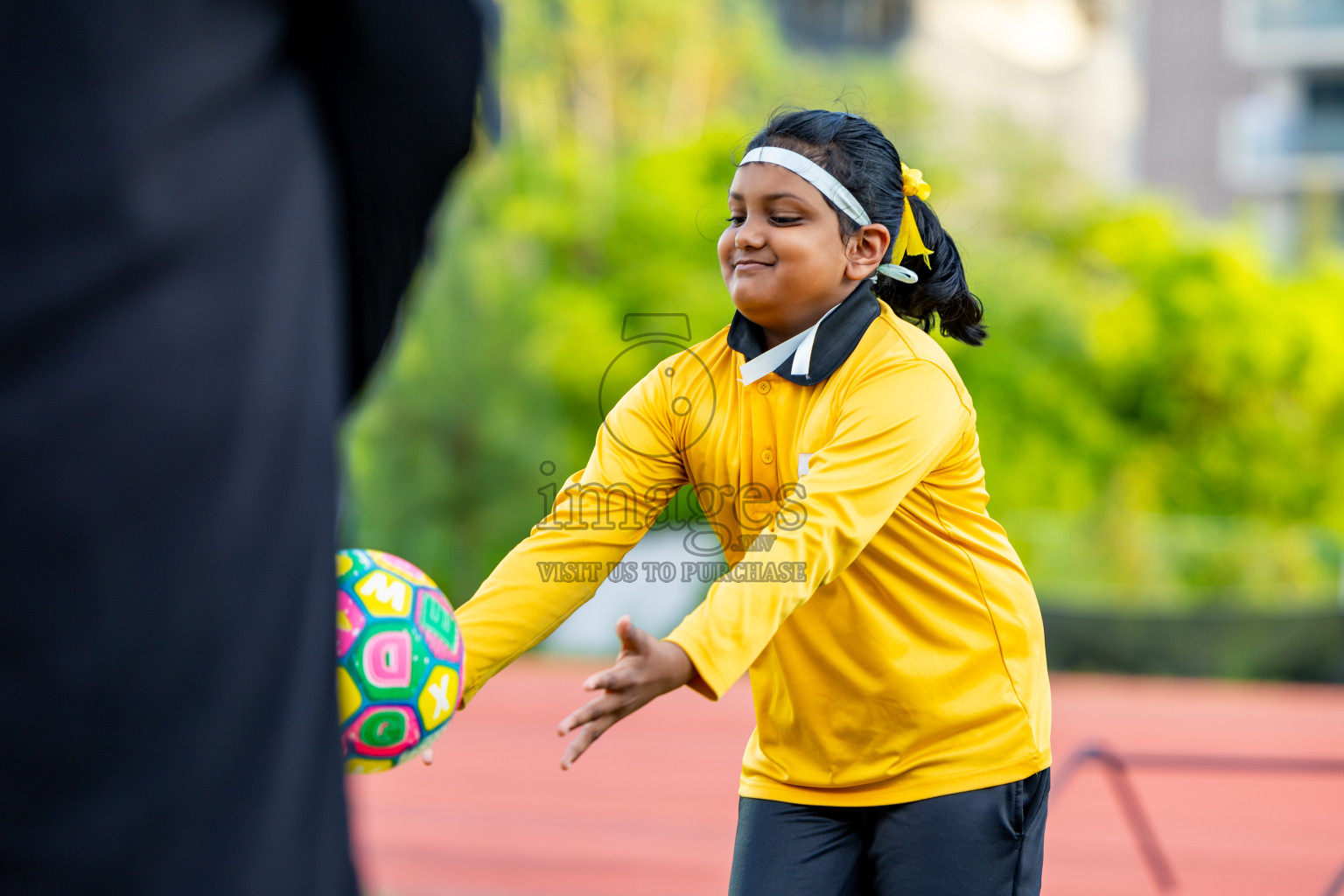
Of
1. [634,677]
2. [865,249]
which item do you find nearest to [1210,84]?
[865,249]

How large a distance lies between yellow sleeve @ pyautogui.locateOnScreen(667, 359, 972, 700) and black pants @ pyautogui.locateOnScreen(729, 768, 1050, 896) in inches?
17.7

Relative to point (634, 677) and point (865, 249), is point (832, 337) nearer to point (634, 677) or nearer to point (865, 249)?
point (865, 249)

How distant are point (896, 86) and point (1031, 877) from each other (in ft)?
63.8

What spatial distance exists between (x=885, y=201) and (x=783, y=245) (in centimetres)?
21

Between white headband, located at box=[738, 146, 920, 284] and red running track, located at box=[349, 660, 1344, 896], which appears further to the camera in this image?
red running track, located at box=[349, 660, 1344, 896]

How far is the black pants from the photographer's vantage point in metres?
2.02

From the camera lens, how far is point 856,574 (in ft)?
6.76

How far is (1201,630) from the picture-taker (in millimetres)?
10977

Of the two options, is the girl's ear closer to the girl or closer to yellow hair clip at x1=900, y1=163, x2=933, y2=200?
the girl

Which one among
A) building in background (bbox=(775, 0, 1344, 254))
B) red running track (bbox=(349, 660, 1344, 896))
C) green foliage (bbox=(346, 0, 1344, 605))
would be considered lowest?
red running track (bbox=(349, 660, 1344, 896))

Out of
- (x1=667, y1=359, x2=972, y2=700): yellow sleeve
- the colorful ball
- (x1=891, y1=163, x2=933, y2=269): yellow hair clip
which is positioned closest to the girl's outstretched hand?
(x1=667, y1=359, x2=972, y2=700): yellow sleeve

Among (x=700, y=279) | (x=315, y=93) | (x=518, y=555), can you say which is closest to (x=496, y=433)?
(x=700, y=279)

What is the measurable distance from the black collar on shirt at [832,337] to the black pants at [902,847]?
671mm

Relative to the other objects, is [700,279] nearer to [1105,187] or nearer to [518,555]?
[1105,187]
